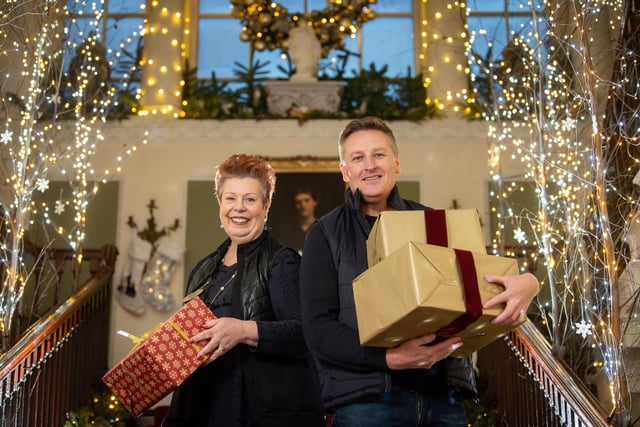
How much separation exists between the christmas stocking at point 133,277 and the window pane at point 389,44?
297 centimetres

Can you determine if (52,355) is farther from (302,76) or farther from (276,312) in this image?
(302,76)

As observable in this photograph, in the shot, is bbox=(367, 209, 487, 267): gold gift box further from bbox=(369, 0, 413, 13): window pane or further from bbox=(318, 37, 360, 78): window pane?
bbox=(369, 0, 413, 13): window pane

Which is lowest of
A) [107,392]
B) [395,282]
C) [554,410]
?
[107,392]

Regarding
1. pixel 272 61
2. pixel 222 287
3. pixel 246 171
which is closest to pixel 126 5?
pixel 272 61

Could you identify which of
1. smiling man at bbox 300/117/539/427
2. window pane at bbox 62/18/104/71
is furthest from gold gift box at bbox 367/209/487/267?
window pane at bbox 62/18/104/71

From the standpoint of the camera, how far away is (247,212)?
2572mm

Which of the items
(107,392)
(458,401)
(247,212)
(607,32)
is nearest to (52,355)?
(107,392)

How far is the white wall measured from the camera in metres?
7.02

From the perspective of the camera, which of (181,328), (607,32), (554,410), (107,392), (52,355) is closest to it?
(181,328)

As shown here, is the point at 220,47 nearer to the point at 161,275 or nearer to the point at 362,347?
the point at 161,275

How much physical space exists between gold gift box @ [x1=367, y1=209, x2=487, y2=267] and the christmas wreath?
19.7 feet

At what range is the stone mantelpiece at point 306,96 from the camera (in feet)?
23.9

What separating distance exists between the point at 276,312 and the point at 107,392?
3013 mm

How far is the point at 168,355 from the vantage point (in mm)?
2227
